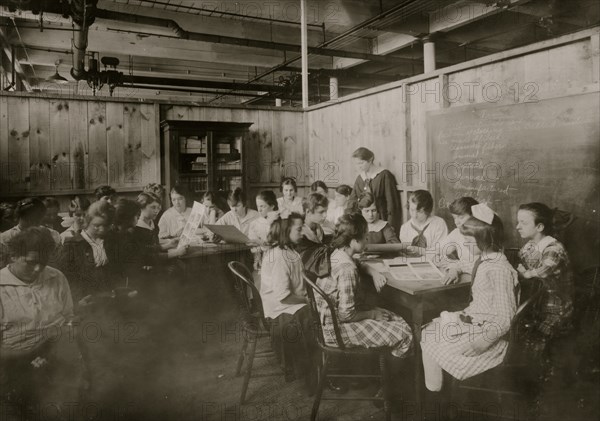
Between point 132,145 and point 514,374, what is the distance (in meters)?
4.86

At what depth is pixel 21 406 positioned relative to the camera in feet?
7.98

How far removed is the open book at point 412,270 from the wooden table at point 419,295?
0.07 meters

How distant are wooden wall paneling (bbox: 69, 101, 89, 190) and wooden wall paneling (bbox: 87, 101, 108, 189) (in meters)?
0.05

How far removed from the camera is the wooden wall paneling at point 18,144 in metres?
4.96

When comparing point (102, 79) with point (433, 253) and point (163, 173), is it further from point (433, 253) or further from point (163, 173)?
point (433, 253)

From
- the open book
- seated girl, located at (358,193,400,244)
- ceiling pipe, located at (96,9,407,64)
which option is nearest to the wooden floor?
the open book

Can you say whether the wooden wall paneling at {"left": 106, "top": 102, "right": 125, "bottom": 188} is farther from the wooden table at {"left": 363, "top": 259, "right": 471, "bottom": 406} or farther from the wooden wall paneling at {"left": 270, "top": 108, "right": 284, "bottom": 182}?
the wooden table at {"left": 363, "top": 259, "right": 471, "bottom": 406}

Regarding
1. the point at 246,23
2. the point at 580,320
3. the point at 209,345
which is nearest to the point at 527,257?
the point at 580,320

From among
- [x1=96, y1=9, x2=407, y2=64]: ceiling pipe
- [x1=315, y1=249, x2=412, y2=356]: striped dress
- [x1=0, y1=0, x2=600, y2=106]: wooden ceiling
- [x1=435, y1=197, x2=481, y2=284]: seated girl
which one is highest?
[x1=0, y1=0, x2=600, y2=106]: wooden ceiling

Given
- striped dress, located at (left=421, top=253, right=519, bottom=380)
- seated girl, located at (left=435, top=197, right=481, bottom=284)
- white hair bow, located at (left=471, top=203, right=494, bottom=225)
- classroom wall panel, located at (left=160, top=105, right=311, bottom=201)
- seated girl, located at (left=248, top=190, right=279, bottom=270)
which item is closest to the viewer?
striped dress, located at (left=421, top=253, right=519, bottom=380)

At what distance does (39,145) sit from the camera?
512 cm

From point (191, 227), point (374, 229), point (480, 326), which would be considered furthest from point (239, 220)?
point (480, 326)

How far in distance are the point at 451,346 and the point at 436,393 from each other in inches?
17.0

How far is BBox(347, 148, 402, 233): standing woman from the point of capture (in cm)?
469
